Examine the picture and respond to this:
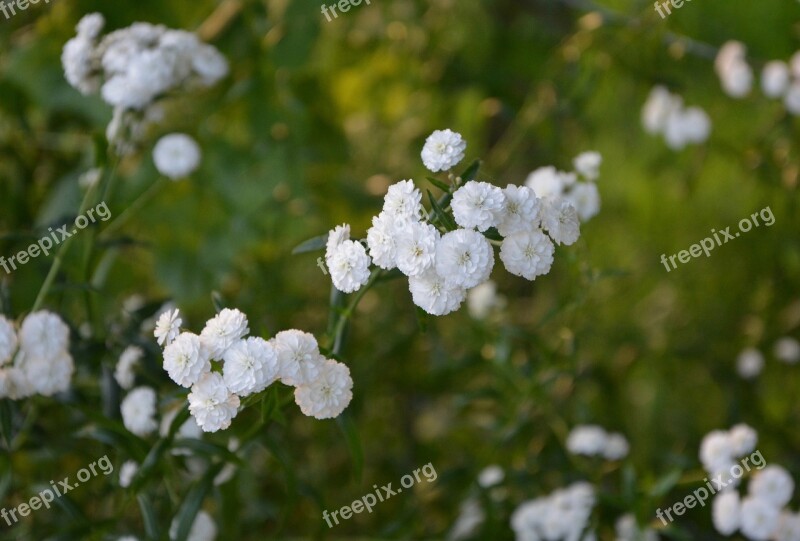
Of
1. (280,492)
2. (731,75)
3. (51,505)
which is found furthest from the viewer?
(731,75)

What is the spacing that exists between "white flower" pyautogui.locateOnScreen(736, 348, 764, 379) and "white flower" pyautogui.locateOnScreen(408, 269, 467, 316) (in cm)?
88

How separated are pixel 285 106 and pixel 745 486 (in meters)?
0.85

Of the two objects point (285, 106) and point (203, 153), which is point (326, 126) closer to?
point (285, 106)

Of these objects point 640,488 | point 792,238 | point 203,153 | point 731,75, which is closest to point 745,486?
point 640,488

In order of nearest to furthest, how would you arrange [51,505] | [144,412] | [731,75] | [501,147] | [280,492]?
[144,412] < [51,505] < [280,492] < [731,75] < [501,147]

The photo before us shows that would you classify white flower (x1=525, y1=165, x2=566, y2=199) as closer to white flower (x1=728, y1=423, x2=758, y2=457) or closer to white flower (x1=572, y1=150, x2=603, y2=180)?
white flower (x1=572, y1=150, x2=603, y2=180)

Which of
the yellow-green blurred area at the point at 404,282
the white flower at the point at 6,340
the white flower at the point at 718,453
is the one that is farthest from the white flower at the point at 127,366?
the white flower at the point at 718,453

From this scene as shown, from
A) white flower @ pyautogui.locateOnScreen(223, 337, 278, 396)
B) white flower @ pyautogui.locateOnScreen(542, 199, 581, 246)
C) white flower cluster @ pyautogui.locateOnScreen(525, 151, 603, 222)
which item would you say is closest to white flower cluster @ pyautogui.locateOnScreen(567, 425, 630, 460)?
white flower cluster @ pyautogui.locateOnScreen(525, 151, 603, 222)

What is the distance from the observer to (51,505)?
3.37ft

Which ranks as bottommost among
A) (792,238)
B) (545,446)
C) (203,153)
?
(792,238)

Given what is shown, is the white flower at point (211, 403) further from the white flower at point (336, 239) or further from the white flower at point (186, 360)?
the white flower at point (336, 239)

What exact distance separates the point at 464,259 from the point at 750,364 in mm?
899

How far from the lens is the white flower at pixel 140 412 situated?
0.84 metres

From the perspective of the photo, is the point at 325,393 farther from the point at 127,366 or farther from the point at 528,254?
the point at 127,366
